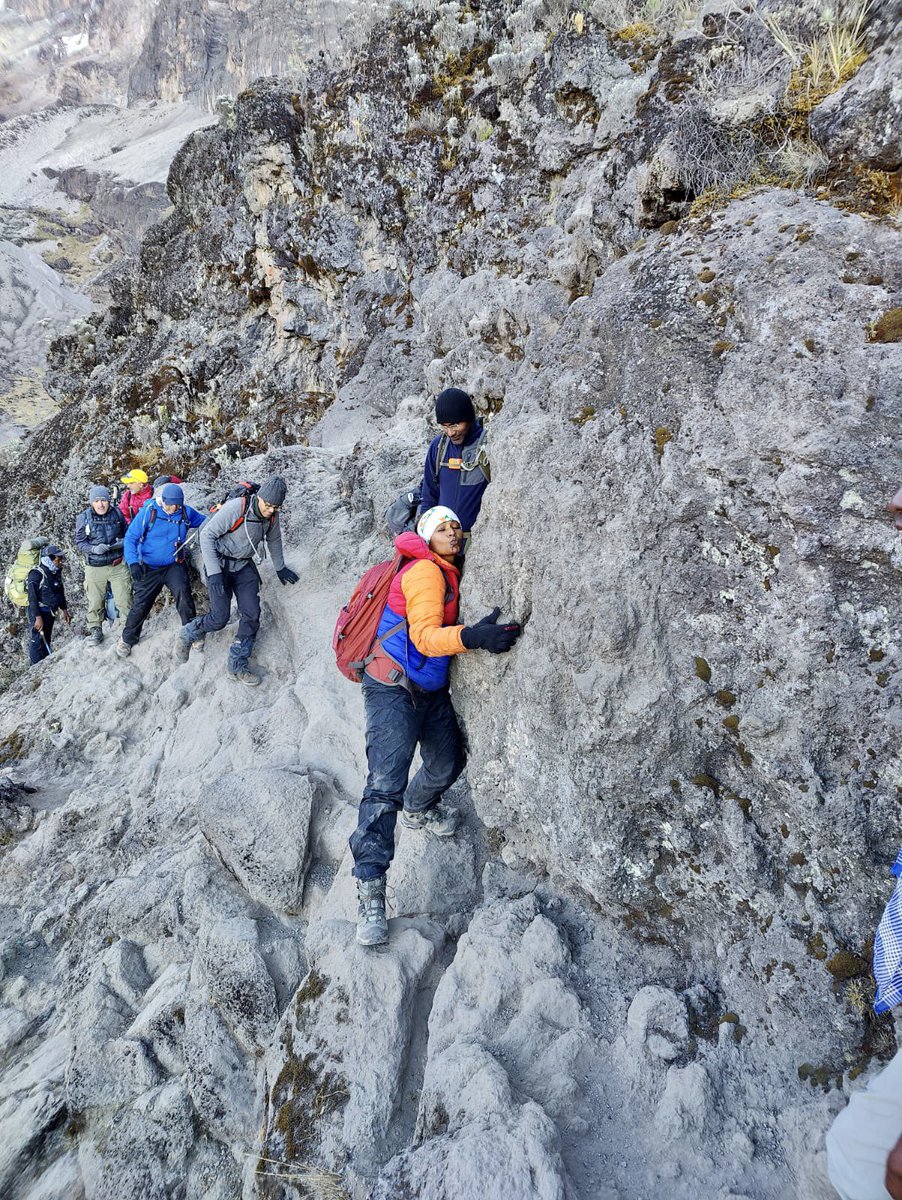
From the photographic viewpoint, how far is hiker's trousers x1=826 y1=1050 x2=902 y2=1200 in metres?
2.30

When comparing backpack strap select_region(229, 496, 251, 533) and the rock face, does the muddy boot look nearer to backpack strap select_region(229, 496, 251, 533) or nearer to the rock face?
the rock face

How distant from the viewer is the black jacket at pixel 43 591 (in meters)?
12.9

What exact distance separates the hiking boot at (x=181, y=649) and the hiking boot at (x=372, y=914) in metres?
5.69

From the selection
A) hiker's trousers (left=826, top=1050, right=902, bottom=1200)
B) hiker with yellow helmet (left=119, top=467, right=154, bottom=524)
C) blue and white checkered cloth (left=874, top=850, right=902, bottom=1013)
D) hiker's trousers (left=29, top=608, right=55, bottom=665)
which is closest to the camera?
hiker's trousers (left=826, top=1050, right=902, bottom=1200)

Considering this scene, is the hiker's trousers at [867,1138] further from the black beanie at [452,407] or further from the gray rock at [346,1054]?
the black beanie at [452,407]

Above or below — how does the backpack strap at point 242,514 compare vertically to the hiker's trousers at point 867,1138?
below

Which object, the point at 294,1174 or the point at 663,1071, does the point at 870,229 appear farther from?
the point at 294,1174

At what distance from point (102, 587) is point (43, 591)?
10.7ft

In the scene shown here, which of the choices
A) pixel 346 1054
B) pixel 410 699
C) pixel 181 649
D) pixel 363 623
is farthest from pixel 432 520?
pixel 181 649

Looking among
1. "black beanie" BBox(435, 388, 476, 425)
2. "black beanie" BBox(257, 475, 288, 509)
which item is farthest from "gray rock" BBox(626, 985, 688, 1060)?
"black beanie" BBox(257, 475, 288, 509)

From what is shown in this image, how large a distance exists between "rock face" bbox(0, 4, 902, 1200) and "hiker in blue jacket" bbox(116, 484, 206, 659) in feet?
6.89

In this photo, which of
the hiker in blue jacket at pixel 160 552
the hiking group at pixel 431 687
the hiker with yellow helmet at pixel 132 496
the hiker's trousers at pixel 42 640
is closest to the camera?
the hiking group at pixel 431 687

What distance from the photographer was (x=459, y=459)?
6086 millimetres

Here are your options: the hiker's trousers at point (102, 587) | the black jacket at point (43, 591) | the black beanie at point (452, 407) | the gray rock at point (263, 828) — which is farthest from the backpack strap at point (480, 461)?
the black jacket at point (43, 591)
